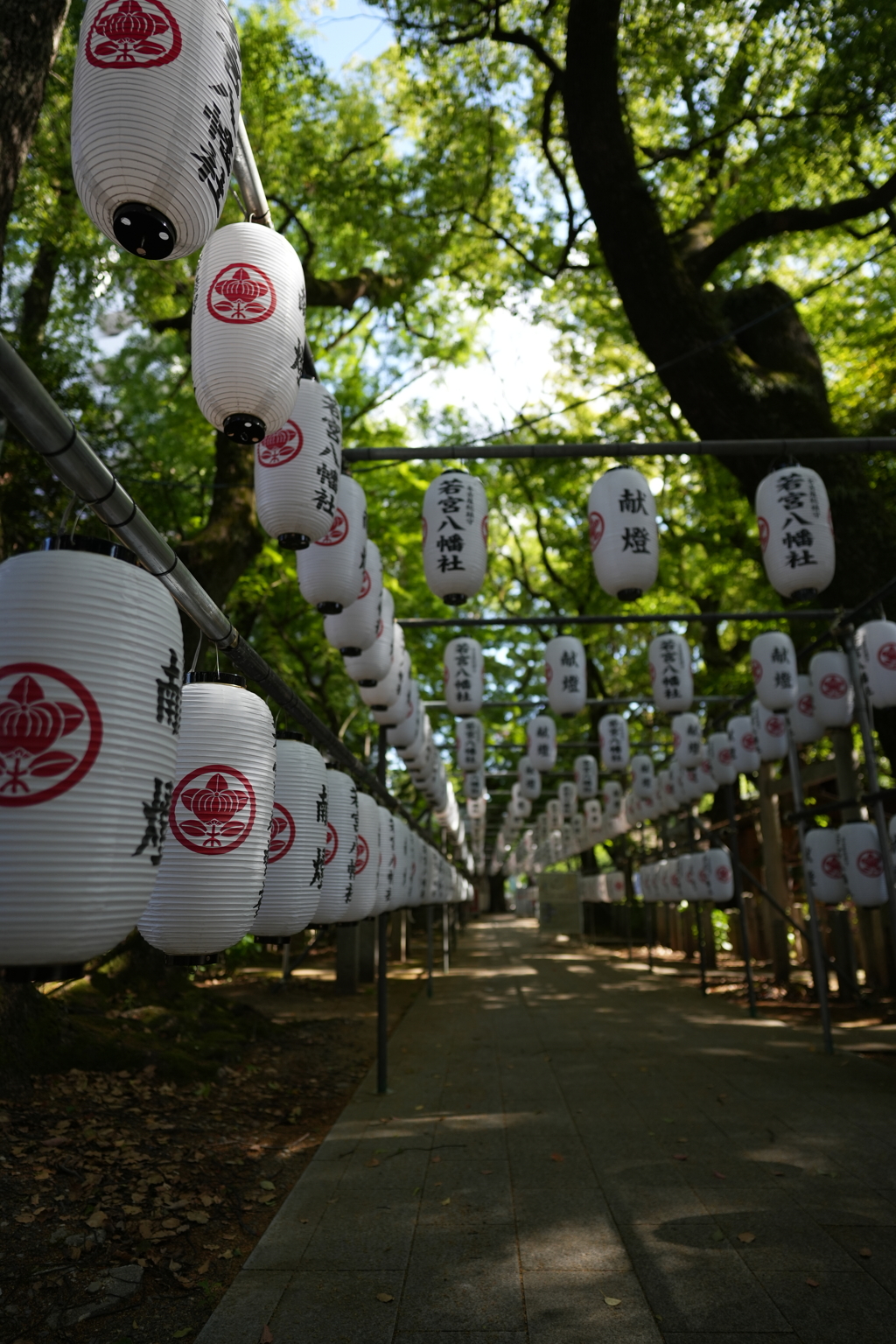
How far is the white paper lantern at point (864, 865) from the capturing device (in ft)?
31.1

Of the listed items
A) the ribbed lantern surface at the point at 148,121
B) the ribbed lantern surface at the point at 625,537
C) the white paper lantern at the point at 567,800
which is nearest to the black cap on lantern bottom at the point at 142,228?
the ribbed lantern surface at the point at 148,121

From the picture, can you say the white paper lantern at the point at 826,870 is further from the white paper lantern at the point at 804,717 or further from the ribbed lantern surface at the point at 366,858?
the ribbed lantern surface at the point at 366,858

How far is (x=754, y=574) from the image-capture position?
Result: 56.2ft

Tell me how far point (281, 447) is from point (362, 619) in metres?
1.80

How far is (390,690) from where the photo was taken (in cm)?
839

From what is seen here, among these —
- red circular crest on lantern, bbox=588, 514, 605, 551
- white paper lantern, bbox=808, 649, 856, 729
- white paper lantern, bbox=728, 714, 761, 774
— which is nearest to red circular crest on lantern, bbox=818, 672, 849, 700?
white paper lantern, bbox=808, 649, 856, 729

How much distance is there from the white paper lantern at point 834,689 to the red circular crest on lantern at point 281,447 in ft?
25.3

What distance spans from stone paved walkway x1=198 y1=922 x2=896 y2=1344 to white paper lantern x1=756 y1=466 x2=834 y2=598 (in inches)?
178

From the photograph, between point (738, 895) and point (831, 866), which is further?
point (738, 895)

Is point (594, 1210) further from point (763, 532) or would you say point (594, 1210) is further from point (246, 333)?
point (763, 532)

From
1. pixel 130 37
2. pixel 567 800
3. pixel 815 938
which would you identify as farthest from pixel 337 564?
pixel 567 800

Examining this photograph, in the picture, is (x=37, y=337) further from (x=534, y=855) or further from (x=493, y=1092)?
(x=534, y=855)

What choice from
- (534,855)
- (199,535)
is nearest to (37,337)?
(199,535)

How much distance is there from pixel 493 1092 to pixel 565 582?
1544cm
